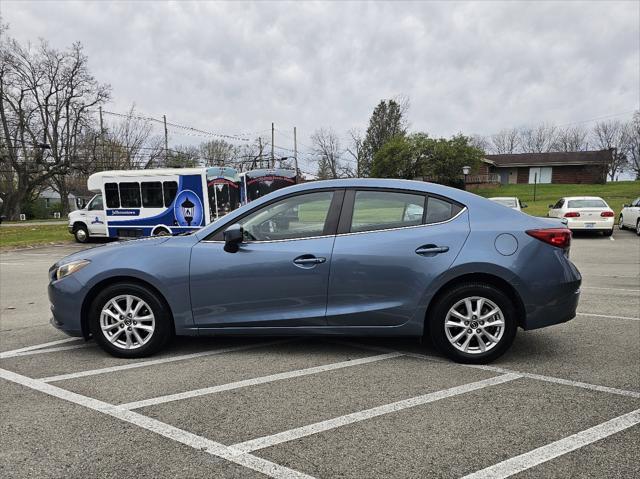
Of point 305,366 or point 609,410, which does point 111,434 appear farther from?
point 609,410

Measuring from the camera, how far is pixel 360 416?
3.05 meters

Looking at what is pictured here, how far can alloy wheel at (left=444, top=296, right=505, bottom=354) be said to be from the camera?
12.8ft

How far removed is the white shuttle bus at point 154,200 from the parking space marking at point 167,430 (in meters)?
12.8

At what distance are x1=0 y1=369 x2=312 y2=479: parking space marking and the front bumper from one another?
→ 0.54 meters

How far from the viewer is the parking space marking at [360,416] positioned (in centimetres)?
273

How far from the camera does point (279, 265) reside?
3.94 m

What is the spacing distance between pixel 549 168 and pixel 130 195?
2122 inches

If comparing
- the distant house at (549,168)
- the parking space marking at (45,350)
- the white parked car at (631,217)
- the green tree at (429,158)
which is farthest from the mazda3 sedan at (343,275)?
the distant house at (549,168)

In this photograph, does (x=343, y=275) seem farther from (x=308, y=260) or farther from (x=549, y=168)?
(x=549, y=168)

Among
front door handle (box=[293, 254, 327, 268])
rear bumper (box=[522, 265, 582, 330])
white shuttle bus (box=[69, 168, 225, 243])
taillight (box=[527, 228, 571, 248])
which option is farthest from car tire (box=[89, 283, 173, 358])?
white shuttle bus (box=[69, 168, 225, 243])

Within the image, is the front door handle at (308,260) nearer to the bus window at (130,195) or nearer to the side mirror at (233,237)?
the side mirror at (233,237)

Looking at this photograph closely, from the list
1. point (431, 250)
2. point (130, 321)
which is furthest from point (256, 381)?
point (431, 250)

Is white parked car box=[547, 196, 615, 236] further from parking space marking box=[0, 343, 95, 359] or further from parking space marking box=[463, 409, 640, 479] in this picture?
parking space marking box=[0, 343, 95, 359]

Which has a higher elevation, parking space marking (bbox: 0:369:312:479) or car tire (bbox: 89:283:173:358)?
car tire (bbox: 89:283:173:358)
